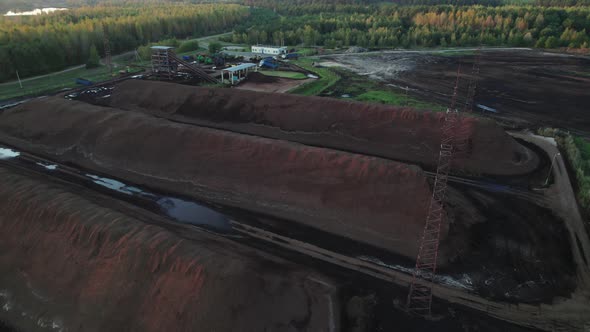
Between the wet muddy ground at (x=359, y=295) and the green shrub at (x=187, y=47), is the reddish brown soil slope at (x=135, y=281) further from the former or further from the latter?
the green shrub at (x=187, y=47)

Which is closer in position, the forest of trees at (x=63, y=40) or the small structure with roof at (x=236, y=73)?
the forest of trees at (x=63, y=40)

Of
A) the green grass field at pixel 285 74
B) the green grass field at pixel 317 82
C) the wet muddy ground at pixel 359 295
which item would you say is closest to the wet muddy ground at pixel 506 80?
the green grass field at pixel 317 82

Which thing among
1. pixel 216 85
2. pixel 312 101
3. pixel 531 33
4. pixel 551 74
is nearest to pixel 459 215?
pixel 312 101

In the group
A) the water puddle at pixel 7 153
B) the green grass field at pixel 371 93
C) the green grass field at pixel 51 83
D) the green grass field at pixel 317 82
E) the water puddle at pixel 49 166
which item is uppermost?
the green grass field at pixel 51 83

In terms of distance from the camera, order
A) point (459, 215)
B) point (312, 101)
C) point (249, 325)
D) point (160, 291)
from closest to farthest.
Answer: point (249, 325)
point (160, 291)
point (459, 215)
point (312, 101)

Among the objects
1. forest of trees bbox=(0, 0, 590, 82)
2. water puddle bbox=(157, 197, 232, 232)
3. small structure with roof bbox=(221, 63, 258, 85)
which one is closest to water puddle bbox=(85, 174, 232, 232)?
water puddle bbox=(157, 197, 232, 232)

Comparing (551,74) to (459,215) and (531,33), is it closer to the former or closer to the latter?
(531,33)
